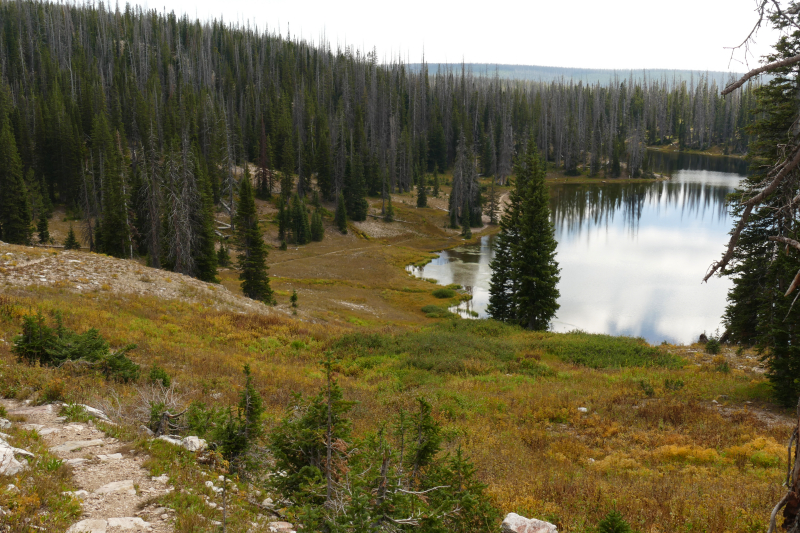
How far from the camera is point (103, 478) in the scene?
6.83 metres

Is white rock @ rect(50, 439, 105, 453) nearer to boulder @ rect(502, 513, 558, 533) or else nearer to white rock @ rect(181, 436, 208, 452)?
white rock @ rect(181, 436, 208, 452)

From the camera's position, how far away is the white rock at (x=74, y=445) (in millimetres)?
7507

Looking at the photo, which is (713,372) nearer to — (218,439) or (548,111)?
(218,439)

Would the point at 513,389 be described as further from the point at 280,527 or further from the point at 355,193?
the point at 355,193

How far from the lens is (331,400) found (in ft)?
20.5

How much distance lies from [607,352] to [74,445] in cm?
2212

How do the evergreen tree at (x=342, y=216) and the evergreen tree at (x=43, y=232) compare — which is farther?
the evergreen tree at (x=342, y=216)

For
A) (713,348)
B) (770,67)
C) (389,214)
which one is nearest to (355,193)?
(389,214)

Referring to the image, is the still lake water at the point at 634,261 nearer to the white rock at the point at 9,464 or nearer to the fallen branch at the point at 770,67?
the fallen branch at the point at 770,67

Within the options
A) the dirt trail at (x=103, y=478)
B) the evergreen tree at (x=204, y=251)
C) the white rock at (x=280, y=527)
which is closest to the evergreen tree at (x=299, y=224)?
the evergreen tree at (x=204, y=251)

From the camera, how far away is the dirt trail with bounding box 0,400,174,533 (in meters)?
5.79

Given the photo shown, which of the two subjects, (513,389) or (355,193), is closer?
(513,389)

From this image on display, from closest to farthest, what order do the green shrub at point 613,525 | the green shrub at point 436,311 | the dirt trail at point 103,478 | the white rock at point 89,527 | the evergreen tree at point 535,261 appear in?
the white rock at point 89,527, the dirt trail at point 103,478, the green shrub at point 613,525, the evergreen tree at point 535,261, the green shrub at point 436,311

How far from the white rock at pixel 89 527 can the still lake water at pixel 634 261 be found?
36044 mm
